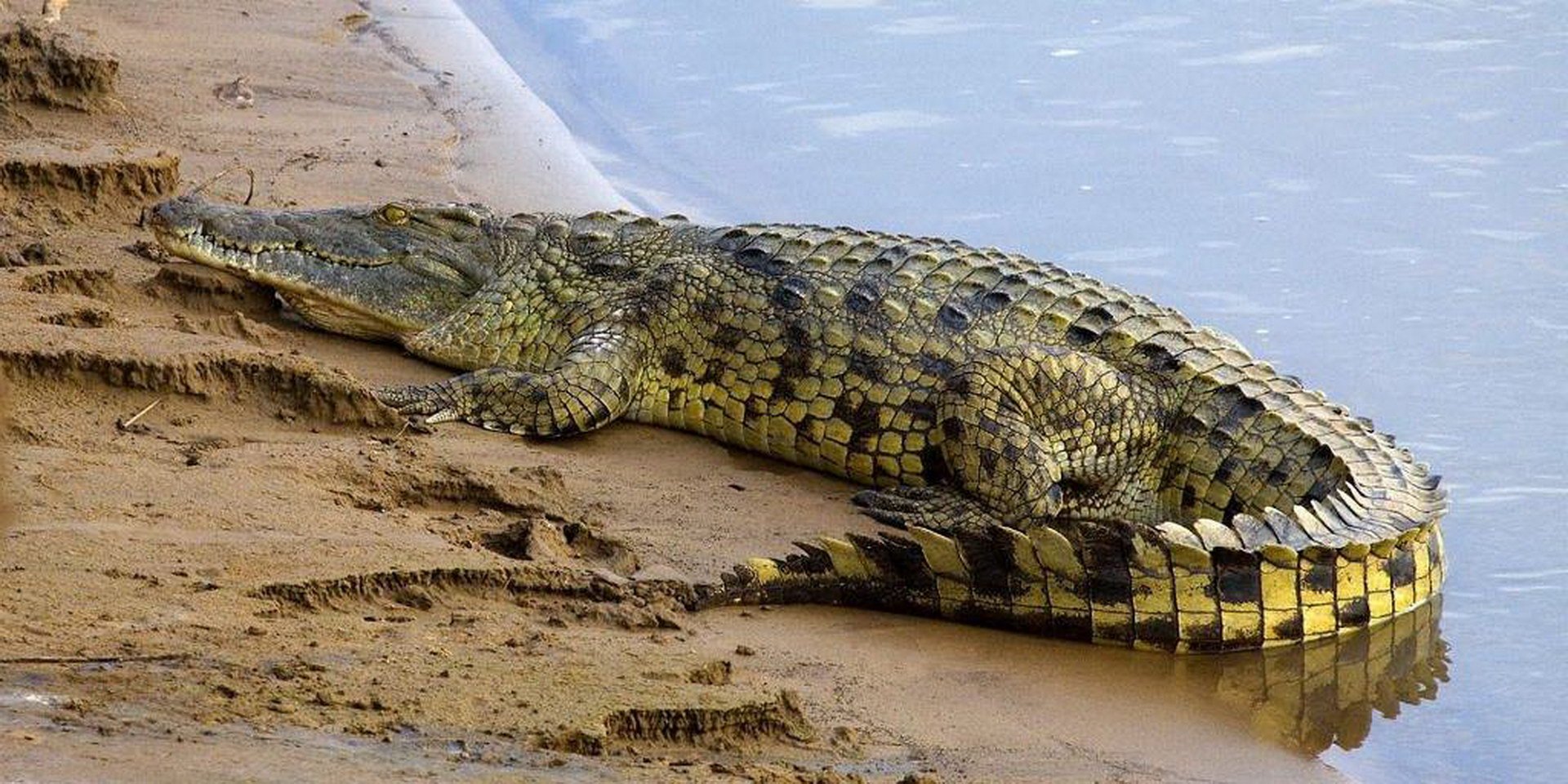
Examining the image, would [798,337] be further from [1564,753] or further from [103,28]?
[103,28]

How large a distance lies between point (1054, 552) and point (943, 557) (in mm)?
265

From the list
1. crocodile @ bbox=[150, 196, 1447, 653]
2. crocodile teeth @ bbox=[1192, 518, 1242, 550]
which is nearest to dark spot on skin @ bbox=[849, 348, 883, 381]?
crocodile @ bbox=[150, 196, 1447, 653]

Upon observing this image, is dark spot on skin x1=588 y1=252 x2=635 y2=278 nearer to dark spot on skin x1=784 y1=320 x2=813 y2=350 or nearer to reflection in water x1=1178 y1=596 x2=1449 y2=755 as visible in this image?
→ dark spot on skin x1=784 y1=320 x2=813 y2=350

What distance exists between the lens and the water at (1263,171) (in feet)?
19.6

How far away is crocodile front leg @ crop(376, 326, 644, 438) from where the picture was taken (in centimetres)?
591

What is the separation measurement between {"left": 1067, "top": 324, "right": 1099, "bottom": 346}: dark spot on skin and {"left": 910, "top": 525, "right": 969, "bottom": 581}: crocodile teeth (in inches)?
50.9

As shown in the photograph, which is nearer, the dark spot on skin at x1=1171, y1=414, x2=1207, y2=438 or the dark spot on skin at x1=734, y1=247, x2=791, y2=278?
the dark spot on skin at x1=1171, y1=414, x2=1207, y2=438

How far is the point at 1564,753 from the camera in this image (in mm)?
4766

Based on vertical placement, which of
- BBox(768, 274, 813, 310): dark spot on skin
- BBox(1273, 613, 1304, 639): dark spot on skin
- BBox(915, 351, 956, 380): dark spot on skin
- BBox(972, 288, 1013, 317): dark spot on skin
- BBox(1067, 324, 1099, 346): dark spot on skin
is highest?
BBox(972, 288, 1013, 317): dark spot on skin

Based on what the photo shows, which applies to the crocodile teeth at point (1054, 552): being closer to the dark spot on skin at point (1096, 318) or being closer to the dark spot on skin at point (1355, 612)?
the dark spot on skin at point (1355, 612)

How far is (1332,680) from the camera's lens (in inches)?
189

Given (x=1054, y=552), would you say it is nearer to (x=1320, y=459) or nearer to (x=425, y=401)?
(x=1320, y=459)

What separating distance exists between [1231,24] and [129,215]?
7505mm

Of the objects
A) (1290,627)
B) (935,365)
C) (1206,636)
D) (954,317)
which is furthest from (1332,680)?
(954,317)
